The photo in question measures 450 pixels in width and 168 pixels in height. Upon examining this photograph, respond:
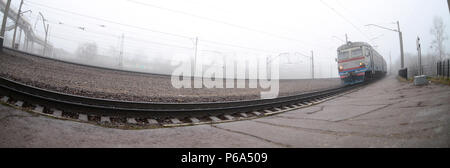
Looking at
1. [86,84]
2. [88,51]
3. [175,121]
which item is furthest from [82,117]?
[88,51]

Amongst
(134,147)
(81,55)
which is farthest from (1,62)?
(81,55)

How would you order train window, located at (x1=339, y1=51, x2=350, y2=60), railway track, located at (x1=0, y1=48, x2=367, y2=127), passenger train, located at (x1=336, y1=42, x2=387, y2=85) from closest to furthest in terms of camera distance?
railway track, located at (x1=0, y1=48, x2=367, y2=127) < passenger train, located at (x1=336, y1=42, x2=387, y2=85) < train window, located at (x1=339, y1=51, x2=350, y2=60)

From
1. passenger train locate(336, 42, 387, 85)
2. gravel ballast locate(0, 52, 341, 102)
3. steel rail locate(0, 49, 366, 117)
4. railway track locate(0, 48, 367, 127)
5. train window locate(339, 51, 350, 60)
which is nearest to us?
railway track locate(0, 48, 367, 127)

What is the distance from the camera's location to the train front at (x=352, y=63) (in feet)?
43.3

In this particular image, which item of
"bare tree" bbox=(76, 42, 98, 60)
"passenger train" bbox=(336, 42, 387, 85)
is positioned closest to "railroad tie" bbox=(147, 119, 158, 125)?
"passenger train" bbox=(336, 42, 387, 85)

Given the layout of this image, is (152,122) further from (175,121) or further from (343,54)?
(343,54)

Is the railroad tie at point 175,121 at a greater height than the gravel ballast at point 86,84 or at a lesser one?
lesser

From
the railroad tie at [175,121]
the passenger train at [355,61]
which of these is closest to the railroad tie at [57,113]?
the railroad tie at [175,121]

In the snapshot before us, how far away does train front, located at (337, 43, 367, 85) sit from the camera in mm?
13210

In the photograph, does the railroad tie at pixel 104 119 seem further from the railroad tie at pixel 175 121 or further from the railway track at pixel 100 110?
the railroad tie at pixel 175 121

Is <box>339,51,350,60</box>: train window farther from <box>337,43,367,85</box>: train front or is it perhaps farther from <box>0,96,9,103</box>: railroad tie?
<box>0,96,9,103</box>: railroad tie
